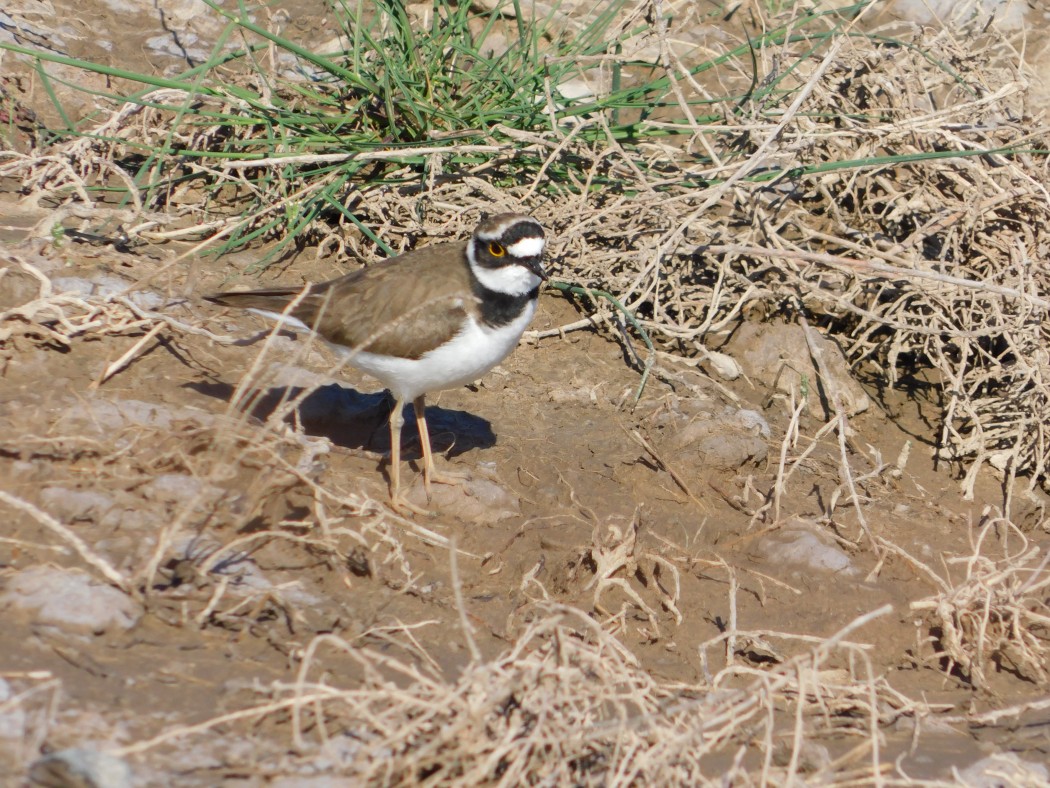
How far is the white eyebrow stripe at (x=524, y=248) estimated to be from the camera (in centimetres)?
509

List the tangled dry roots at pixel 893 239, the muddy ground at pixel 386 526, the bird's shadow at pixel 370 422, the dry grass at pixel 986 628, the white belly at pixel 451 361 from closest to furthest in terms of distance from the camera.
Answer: the muddy ground at pixel 386 526 < the dry grass at pixel 986 628 < the white belly at pixel 451 361 < the bird's shadow at pixel 370 422 < the tangled dry roots at pixel 893 239

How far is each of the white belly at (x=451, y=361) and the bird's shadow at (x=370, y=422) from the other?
0.59 meters

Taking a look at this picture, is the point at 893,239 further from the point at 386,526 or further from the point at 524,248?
the point at 386,526

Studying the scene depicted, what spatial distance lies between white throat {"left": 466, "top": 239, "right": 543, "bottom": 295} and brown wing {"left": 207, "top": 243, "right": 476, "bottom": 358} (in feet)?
0.28

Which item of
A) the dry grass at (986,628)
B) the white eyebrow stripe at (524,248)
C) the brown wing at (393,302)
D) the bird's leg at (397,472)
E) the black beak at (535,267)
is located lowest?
the dry grass at (986,628)

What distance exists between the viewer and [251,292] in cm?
528

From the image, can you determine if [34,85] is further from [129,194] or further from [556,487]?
[556,487]

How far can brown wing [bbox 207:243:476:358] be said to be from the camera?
4930mm

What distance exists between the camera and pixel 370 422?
227 inches

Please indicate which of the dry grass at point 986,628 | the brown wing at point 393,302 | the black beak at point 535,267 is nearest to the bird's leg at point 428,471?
the brown wing at point 393,302

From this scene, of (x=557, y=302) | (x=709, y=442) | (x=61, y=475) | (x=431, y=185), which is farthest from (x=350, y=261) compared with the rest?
(x=61, y=475)

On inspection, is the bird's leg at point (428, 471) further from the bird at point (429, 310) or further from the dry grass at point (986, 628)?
the dry grass at point (986, 628)

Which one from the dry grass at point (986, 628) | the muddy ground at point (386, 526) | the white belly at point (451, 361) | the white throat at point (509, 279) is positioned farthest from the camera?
the white throat at point (509, 279)

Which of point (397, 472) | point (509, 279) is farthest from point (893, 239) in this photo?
point (397, 472)
